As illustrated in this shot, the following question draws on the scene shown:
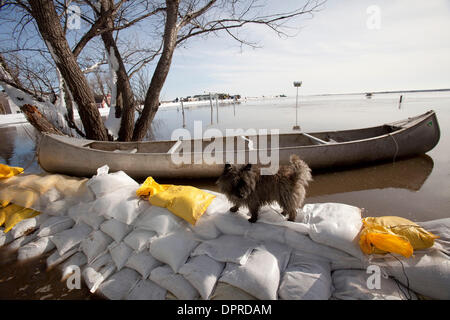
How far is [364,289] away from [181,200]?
1730 millimetres

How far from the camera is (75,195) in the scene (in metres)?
2.80

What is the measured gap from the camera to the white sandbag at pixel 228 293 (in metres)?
1.54

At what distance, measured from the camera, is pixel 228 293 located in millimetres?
1575

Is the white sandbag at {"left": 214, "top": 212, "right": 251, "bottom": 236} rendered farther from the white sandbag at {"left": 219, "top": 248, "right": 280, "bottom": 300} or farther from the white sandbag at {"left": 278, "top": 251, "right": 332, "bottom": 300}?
the white sandbag at {"left": 278, "top": 251, "right": 332, "bottom": 300}

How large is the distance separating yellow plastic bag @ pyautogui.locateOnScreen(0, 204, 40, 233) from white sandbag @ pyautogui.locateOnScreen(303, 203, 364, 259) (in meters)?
3.65

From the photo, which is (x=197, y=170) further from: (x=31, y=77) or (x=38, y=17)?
(x=31, y=77)

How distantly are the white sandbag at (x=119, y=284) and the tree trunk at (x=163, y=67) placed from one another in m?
4.59

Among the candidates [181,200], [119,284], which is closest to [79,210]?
[119,284]

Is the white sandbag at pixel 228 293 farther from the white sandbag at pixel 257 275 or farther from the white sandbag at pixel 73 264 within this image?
the white sandbag at pixel 73 264

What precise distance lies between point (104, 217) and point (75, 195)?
816mm

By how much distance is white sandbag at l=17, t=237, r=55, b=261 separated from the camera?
222cm

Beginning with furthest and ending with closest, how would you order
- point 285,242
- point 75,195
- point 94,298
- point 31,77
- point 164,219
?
1. point 31,77
2. point 75,195
3. point 164,219
4. point 285,242
5. point 94,298
